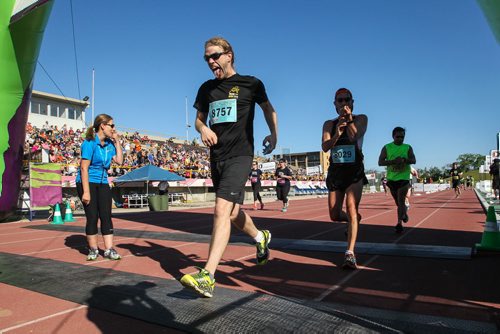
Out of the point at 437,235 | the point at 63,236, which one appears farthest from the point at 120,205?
the point at 437,235

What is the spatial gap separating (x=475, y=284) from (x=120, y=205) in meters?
18.9

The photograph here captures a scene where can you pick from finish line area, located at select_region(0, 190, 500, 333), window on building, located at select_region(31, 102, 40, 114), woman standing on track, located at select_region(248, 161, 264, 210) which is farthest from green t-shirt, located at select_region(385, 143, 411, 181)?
window on building, located at select_region(31, 102, 40, 114)

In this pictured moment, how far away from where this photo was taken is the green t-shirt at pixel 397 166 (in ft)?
23.0

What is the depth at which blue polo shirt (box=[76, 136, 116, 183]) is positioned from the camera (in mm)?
5008

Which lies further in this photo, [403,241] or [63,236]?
[63,236]

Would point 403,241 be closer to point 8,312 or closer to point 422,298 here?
point 422,298

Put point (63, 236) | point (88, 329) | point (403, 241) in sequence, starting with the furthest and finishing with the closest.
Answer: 1. point (63, 236)
2. point (403, 241)
3. point (88, 329)

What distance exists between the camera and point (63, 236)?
24.7 feet

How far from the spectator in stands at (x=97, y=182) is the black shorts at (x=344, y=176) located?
281 cm

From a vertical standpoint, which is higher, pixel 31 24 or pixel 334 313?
pixel 31 24

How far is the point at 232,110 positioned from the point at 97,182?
2.57 meters

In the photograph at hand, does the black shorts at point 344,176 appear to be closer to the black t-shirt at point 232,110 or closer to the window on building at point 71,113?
the black t-shirt at point 232,110

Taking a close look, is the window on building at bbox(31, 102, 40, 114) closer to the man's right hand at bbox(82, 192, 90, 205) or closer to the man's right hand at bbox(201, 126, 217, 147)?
the man's right hand at bbox(82, 192, 90, 205)

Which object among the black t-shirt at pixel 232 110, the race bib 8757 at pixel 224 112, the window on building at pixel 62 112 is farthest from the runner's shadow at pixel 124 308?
the window on building at pixel 62 112
